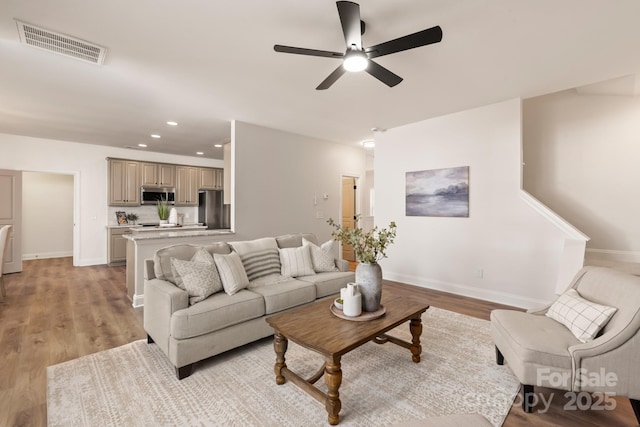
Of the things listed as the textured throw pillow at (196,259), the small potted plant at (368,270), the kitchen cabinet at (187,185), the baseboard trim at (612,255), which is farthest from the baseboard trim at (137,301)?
the baseboard trim at (612,255)

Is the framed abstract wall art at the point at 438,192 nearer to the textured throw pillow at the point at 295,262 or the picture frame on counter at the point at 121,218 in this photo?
the textured throw pillow at the point at 295,262

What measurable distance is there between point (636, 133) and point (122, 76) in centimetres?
660

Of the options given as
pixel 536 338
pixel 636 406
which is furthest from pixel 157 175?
pixel 636 406

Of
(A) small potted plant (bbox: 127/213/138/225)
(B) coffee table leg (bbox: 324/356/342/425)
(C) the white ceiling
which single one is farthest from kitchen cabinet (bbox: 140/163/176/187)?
(B) coffee table leg (bbox: 324/356/342/425)

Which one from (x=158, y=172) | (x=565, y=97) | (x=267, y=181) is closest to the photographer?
(x=565, y=97)

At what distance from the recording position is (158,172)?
274 inches

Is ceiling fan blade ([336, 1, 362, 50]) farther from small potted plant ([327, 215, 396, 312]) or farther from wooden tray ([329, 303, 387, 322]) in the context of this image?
wooden tray ([329, 303, 387, 322])

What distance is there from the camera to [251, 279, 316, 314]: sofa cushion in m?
2.62

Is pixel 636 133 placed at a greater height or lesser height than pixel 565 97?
lesser

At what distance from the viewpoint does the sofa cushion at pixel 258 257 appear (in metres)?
3.07

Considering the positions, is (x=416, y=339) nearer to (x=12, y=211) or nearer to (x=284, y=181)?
(x=284, y=181)

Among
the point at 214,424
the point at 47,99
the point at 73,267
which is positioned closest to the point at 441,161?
the point at 214,424

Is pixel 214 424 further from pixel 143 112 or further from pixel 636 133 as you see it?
pixel 636 133

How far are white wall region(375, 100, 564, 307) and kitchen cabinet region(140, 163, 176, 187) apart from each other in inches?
215
